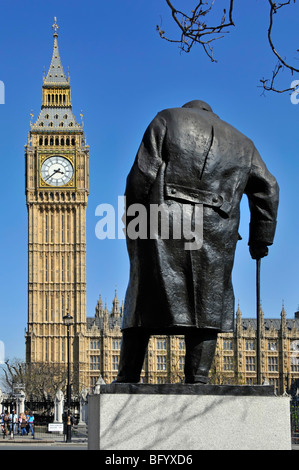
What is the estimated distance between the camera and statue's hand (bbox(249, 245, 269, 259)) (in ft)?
24.6

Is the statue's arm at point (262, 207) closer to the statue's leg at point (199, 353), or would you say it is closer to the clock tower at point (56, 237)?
the statue's leg at point (199, 353)

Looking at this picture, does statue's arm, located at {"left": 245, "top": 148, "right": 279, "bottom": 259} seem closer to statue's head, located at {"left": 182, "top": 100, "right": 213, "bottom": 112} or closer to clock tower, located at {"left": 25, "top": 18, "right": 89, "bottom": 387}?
statue's head, located at {"left": 182, "top": 100, "right": 213, "bottom": 112}

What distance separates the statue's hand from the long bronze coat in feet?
1.56

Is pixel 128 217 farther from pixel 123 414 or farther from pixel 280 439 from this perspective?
pixel 280 439

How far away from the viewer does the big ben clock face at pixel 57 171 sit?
91938mm

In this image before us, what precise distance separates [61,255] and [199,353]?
86943 millimetres

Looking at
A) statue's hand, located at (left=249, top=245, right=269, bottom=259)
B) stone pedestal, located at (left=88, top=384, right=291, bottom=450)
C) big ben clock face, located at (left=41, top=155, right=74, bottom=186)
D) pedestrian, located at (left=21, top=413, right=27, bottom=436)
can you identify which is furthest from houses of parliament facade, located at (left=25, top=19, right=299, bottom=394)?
stone pedestal, located at (left=88, top=384, right=291, bottom=450)

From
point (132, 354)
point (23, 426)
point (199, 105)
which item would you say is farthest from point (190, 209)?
point (23, 426)

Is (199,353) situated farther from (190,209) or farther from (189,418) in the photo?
(190,209)

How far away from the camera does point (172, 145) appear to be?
6848 mm

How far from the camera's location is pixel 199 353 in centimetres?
685

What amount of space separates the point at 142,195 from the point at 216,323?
1.14m

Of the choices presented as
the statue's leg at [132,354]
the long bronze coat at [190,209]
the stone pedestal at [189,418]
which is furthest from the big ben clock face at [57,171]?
the stone pedestal at [189,418]
